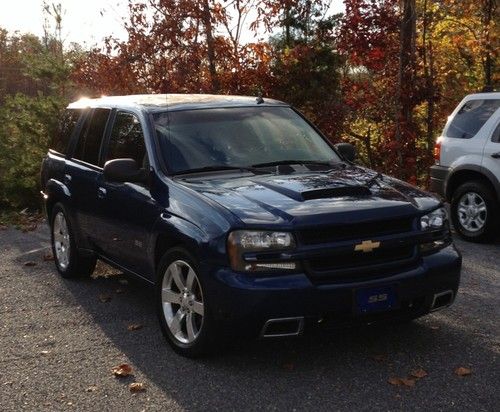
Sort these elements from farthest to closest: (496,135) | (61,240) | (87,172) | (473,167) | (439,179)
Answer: (439,179), (473,167), (496,135), (61,240), (87,172)

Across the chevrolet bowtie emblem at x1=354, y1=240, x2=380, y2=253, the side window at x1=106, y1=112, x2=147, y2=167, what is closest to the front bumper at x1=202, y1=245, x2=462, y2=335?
the chevrolet bowtie emblem at x1=354, y1=240, x2=380, y2=253

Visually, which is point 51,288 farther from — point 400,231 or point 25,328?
point 400,231

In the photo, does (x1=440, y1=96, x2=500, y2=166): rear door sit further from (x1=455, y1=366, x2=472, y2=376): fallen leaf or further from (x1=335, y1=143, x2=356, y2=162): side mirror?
(x1=455, y1=366, x2=472, y2=376): fallen leaf

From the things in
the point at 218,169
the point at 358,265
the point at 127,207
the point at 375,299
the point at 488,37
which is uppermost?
the point at 488,37

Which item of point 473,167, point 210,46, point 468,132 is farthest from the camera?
point 210,46

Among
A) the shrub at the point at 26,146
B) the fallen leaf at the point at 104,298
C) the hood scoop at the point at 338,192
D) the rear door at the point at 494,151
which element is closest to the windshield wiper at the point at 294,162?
the hood scoop at the point at 338,192

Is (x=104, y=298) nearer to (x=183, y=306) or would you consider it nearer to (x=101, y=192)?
(x=101, y=192)

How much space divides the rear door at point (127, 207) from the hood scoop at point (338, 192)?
1112 millimetres

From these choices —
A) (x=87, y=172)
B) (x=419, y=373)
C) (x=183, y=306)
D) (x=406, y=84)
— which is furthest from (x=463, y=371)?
(x=406, y=84)

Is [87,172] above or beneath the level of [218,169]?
beneath

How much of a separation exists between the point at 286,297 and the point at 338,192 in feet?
2.91

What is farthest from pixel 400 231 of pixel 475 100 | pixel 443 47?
pixel 443 47

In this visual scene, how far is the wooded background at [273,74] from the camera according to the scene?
1137 cm

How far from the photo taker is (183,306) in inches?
183
